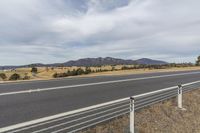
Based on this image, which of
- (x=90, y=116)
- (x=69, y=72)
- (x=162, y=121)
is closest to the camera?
(x=90, y=116)

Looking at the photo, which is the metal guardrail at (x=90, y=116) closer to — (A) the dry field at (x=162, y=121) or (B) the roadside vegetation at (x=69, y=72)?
(A) the dry field at (x=162, y=121)

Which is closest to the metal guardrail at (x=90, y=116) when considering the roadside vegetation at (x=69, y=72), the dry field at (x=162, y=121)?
the dry field at (x=162, y=121)

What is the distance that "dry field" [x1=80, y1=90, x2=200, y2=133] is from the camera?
30.5ft

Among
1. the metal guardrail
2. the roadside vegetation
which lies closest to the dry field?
the metal guardrail

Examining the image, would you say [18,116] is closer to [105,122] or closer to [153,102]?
[105,122]

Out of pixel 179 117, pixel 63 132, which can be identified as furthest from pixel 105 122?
pixel 179 117

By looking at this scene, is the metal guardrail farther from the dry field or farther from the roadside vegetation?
the roadside vegetation

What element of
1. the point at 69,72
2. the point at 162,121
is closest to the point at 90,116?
the point at 162,121

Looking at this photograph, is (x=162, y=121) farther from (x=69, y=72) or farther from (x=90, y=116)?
(x=69, y=72)

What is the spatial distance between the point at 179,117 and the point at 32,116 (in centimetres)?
519

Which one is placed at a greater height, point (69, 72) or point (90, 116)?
point (69, 72)

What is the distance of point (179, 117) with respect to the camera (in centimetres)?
1190

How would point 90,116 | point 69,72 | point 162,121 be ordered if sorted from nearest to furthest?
point 90,116, point 162,121, point 69,72

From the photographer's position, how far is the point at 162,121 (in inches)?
429
